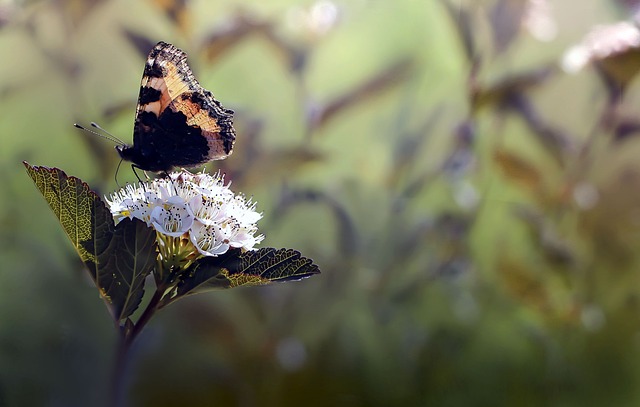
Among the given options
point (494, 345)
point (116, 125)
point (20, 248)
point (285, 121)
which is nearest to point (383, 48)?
point (285, 121)

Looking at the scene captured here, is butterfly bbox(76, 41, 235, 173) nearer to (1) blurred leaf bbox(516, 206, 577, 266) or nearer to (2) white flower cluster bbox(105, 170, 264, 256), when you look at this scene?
(2) white flower cluster bbox(105, 170, 264, 256)

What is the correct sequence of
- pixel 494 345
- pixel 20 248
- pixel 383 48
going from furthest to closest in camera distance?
pixel 494 345
pixel 383 48
pixel 20 248

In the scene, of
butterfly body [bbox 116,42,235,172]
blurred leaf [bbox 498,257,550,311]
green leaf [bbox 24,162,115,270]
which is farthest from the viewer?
blurred leaf [bbox 498,257,550,311]

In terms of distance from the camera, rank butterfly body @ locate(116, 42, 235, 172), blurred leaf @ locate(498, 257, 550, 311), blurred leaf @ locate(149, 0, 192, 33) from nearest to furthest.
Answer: butterfly body @ locate(116, 42, 235, 172)
blurred leaf @ locate(149, 0, 192, 33)
blurred leaf @ locate(498, 257, 550, 311)

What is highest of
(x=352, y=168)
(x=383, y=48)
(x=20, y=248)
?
(x=383, y=48)

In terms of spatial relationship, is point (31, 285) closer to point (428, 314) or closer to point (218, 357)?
point (218, 357)

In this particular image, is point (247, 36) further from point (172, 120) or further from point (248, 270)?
point (248, 270)

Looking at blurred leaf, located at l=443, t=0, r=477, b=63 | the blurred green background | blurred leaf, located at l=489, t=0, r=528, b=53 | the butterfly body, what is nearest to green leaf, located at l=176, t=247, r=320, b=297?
the butterfly body
